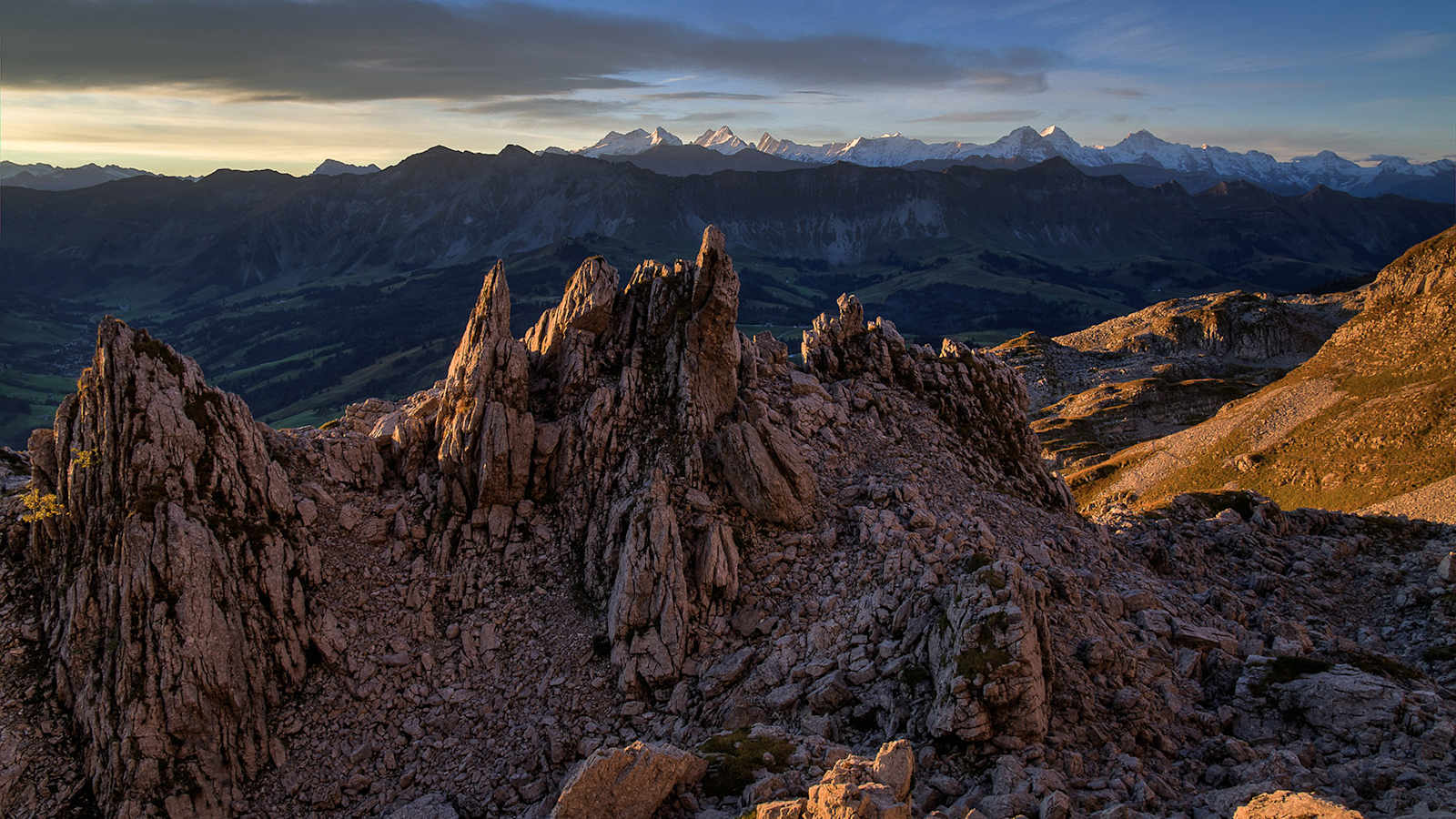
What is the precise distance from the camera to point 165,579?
1006 inches

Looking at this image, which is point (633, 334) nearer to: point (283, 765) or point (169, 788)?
A: point (283, 765)

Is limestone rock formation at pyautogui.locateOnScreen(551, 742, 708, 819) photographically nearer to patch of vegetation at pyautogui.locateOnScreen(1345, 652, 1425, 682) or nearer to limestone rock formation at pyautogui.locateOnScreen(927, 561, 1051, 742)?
limestone rock formation at pyautogui.locateOnScreen(927, 561, 1051, 742)

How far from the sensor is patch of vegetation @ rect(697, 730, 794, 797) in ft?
66.8

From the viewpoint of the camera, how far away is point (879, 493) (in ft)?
104

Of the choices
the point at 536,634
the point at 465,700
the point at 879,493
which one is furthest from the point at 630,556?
the point at 879,493

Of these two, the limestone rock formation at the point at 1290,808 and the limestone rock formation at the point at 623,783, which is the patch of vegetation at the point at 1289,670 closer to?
the limestone rock formation at the point at 1290,808

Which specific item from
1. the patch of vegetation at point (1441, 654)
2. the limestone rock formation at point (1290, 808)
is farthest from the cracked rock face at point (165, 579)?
the patch of vegetation at point (1441, 654)

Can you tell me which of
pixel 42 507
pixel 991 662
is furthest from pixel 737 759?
pixel 42 507

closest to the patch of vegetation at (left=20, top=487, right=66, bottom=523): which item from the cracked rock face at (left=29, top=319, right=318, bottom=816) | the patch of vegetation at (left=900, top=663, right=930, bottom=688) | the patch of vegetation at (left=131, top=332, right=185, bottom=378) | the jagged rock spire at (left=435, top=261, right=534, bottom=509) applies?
the cracked rock face at (left=29, top=319, right=318, bottom=816)

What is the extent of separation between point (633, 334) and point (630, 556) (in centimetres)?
1222

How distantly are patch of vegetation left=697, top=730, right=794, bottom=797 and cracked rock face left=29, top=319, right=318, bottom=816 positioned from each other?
52.7 ft

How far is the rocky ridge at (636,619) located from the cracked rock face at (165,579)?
0.32 ft

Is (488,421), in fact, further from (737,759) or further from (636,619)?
(737,759)

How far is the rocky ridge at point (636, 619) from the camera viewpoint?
21562 mm
